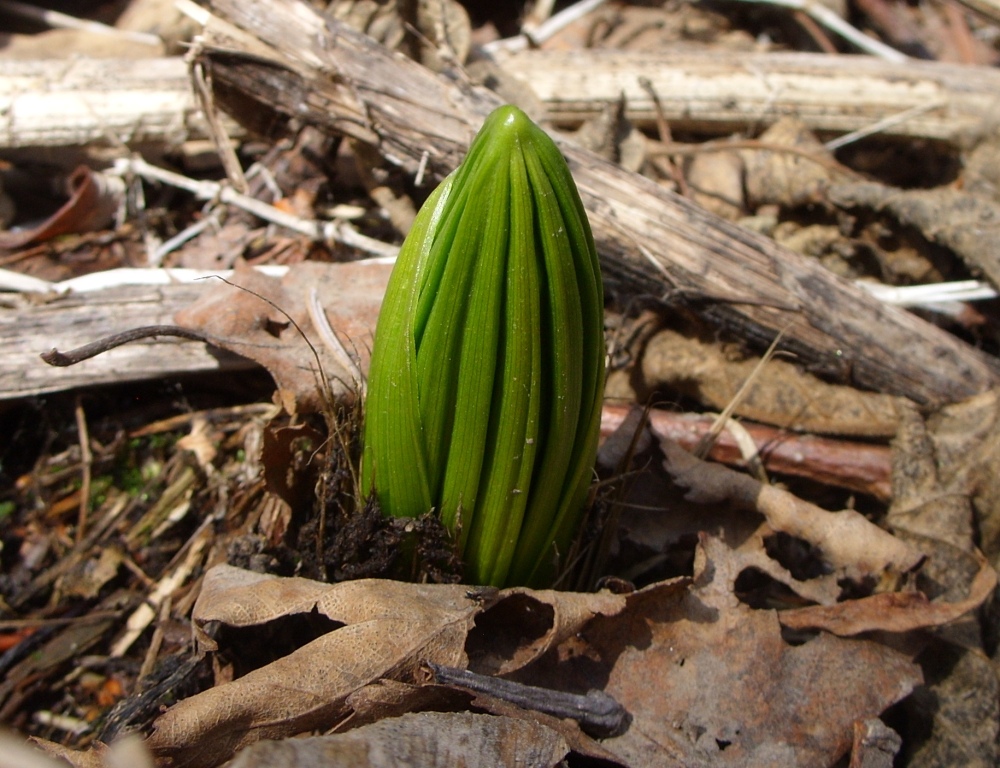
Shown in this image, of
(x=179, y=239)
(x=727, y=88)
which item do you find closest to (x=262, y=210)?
(x=179, y=239)

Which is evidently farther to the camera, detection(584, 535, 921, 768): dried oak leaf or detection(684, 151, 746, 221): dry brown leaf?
detection(684, 151, 746, 221): dry brown leaf

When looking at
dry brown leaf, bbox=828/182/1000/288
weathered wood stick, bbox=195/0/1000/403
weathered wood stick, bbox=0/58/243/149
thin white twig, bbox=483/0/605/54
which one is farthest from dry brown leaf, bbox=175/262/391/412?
dry brown leaf, bbox=828/182/1000/288

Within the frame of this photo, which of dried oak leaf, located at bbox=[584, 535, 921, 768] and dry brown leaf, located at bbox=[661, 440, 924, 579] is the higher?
dry brown leaf, located at bbox=[661, 440, 924, 579]

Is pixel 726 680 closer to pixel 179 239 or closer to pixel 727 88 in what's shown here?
pixel 179 239

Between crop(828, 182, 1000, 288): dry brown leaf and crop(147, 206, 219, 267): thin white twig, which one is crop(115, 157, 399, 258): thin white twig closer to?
crop(147, 206, 219, 267): thin white twig

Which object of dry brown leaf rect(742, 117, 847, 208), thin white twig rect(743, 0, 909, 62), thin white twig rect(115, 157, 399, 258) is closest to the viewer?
thin white twig rect(115, 157, 399, 258)

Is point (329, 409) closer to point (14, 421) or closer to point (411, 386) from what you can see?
point (411, 386)

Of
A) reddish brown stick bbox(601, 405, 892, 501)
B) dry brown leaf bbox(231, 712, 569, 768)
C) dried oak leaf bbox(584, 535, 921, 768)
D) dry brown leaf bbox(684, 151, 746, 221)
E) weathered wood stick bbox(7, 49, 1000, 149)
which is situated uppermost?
weathered wood stick bbox(7, 49, 1000, 149)
